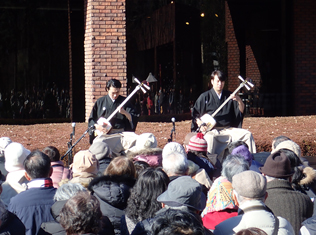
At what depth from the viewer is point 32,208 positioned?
3713mm

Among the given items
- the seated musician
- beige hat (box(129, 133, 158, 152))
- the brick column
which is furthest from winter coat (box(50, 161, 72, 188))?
the brick column

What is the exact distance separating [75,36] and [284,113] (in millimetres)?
7400

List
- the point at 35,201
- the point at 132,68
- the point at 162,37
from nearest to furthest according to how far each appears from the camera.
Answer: the point at 35,201 < the point at 132,68 < the point at 162,37

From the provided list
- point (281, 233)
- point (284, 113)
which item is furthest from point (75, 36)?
point (281, 233)

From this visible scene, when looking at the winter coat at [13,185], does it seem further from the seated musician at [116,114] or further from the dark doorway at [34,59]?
the dark doorway at [34,59]

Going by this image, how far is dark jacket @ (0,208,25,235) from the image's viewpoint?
3.14 m

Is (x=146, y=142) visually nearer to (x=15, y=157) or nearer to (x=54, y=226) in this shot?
(x=15, y=157)

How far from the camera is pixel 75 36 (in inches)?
501

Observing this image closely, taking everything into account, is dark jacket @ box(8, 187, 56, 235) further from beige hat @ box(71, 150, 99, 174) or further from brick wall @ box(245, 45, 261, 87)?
brick wall @ box(245, 45, 261, 87)

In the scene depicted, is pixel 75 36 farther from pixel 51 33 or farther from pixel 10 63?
pixel 10 63

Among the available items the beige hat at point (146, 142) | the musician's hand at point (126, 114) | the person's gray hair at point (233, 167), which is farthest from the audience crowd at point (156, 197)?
the musician's hand at point (126, 114)

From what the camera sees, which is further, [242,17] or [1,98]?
[242,17]

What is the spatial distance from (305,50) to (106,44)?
22.8ft

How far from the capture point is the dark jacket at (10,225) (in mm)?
3139
